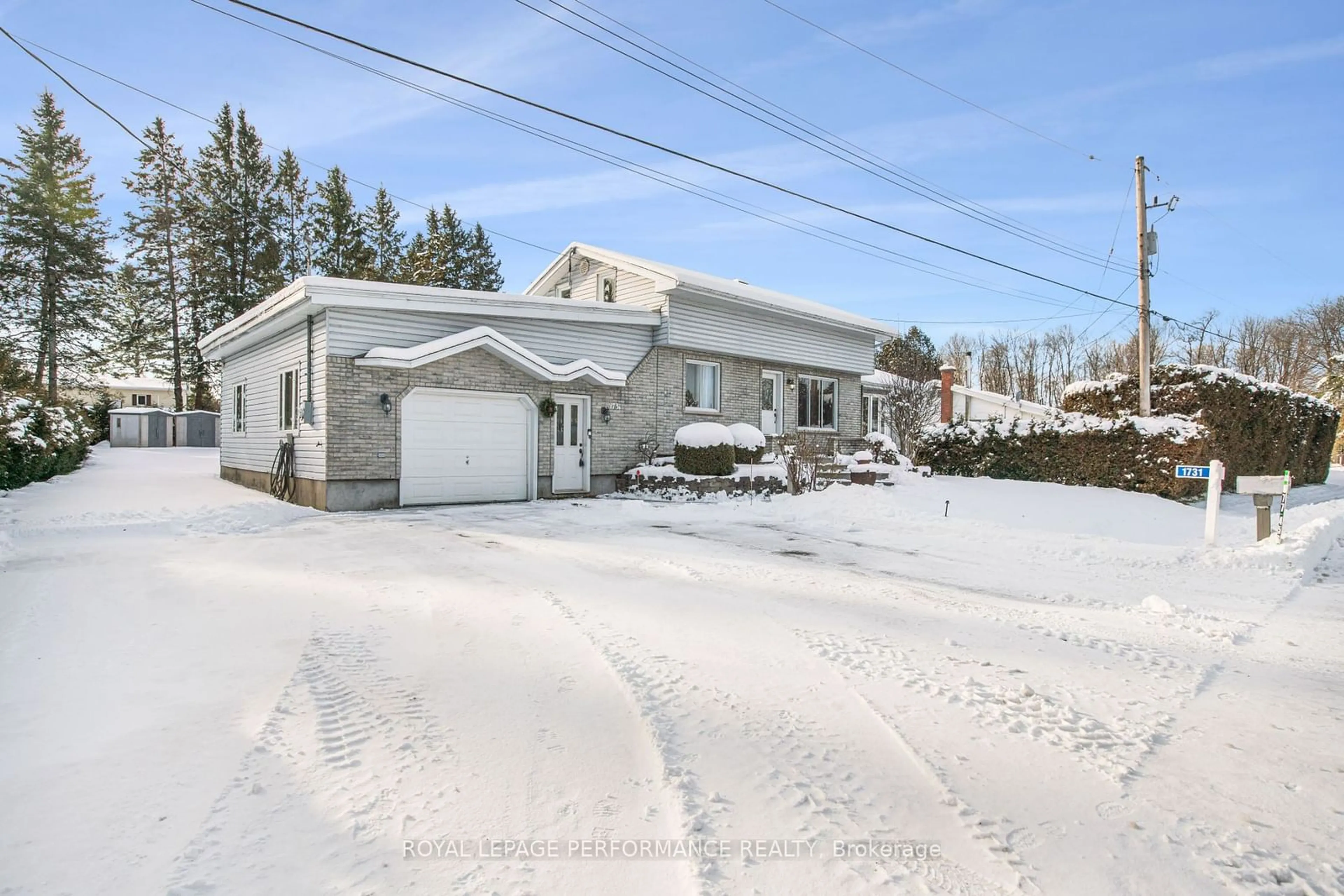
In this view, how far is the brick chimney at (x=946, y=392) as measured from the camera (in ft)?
90.8

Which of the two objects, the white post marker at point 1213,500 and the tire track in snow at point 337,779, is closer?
the tire track in snow at point 337,779

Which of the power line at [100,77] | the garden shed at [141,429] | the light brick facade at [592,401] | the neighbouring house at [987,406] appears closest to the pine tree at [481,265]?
the garden shed at [141,429]

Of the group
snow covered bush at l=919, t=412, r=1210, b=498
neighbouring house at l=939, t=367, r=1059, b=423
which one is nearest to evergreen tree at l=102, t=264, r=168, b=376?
snow covered bush at l=919, t=412, r=1210, b=498

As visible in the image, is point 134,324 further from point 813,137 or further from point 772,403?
point 813,137

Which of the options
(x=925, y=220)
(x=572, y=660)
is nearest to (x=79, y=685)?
(x=572, y=660)

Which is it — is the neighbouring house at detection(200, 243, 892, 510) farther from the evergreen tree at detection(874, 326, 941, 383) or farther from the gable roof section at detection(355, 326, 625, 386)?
the evergreen tree at detection(874, 326, 941, 383)

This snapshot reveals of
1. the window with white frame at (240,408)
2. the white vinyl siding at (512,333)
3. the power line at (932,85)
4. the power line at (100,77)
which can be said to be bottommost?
the window with white frame at (240,408)

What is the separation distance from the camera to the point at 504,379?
13492 mm

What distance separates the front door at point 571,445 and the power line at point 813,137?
6.33m

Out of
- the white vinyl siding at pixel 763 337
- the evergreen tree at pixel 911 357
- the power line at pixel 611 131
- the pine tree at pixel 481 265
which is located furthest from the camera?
the pine tree at pixel 481 265

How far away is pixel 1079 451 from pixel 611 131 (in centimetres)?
1277

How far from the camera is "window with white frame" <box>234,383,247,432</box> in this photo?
1631 centimetres

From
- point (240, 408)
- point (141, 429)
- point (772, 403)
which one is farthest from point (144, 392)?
point (772, 403)

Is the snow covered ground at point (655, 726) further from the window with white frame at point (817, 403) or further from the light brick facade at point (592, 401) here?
the window with white frame at point (817, 403)
